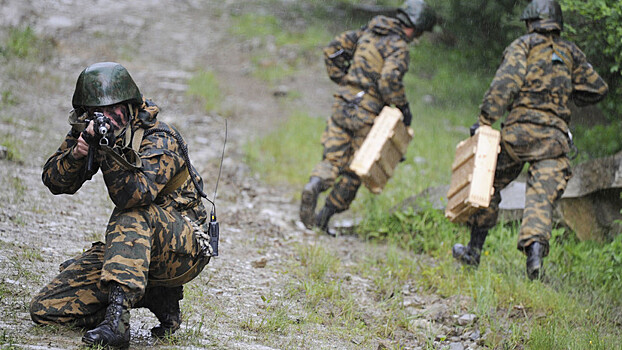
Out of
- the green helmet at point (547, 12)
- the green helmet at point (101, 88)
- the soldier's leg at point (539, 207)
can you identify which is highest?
the green helmet at point (547, 12)

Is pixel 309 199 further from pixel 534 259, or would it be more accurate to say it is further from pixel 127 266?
pixel 127 266

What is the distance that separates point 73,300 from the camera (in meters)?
3.55

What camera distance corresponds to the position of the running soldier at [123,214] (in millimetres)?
3287

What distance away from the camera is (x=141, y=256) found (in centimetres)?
333

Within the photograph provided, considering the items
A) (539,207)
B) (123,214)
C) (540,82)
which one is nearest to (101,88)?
(123,214)

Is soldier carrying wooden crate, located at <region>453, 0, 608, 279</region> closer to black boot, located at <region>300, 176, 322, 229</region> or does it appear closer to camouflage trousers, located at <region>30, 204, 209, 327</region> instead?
black boot, located at <region>300, 176, 322, 229</region>

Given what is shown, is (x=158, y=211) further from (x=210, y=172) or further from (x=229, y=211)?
(x=210, y=172)

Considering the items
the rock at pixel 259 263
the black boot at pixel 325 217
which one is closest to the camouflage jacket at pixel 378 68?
the black boot at pixel 325 217

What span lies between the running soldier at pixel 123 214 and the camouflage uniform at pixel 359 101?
3397 millimetres

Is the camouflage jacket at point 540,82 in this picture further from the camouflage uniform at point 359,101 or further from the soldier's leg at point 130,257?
the soldier's leg at point 130,257

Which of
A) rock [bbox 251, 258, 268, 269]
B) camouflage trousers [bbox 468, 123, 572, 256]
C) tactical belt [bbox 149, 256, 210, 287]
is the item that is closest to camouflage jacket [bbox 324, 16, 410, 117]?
camouflage trousers [bbox 468, 123, 572, 256]

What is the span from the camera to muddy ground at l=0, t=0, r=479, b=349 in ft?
14.0

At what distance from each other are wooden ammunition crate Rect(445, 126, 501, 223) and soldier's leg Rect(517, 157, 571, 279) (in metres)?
0.43

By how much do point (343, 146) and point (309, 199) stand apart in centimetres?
72
